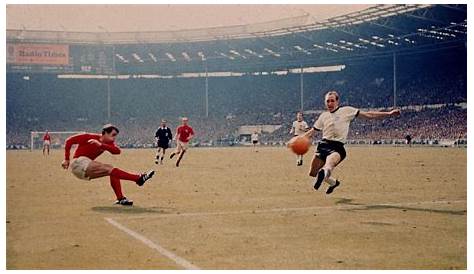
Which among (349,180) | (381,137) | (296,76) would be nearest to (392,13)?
(381,137)

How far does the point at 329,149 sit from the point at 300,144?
23.1 inches

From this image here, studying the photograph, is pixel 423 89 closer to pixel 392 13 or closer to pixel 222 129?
pixel 392 13

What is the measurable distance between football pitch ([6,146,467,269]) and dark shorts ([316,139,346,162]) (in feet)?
3.03

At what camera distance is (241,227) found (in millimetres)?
8109

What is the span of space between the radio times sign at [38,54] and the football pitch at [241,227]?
49847 mm

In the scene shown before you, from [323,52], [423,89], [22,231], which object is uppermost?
[323,52]

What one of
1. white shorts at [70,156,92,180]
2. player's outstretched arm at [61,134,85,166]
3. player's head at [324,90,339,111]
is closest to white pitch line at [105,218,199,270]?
white shorts at [70,156,92,180]

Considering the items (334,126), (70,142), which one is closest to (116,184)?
(70,142)

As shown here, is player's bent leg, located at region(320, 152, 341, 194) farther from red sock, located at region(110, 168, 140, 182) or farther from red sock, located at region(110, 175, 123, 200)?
red sock, located at region(110, 175, 123, 200)

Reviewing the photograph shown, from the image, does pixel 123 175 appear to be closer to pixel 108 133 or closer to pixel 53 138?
pixel 108 133

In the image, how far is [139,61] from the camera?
228 ft

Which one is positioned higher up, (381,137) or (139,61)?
(139,61)

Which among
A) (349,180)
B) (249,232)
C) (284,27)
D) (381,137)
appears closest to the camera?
(249,232)

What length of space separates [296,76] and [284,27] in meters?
11.6
